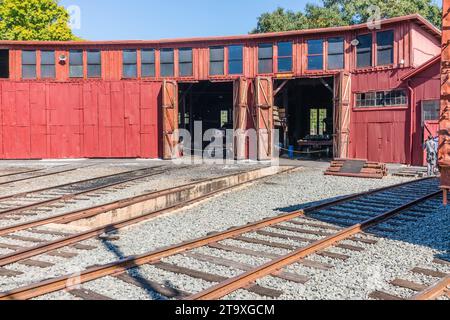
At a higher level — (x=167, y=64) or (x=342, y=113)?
(x=167, y=64)

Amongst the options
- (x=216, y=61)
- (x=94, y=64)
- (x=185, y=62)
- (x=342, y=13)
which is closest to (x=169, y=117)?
Result: (x=185, y=62)

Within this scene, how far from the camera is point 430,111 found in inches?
824

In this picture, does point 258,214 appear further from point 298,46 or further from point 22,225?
point 298,46

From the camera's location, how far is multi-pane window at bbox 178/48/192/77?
84.8 feet

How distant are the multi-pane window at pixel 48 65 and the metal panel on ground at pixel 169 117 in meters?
7.04

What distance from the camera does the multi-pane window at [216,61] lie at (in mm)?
25609

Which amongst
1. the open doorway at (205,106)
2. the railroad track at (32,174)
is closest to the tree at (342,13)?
the open doorway at (205,106)

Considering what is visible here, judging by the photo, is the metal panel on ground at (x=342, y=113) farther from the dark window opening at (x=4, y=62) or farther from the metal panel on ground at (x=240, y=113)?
the dark window opening at (x=4, y=62)

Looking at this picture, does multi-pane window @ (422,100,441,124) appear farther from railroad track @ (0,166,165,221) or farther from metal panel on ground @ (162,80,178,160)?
railroad track @ (0,166,165,221)

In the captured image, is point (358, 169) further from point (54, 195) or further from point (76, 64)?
point (76, 64)

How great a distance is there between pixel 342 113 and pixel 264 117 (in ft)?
13.9

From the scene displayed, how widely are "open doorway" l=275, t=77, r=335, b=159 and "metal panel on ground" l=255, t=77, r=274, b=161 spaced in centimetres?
73

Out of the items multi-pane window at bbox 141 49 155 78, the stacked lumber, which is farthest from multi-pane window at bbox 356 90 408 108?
multi-pane window at bbox 141 49 155 78

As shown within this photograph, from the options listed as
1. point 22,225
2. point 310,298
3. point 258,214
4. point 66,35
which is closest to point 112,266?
point 310,298
